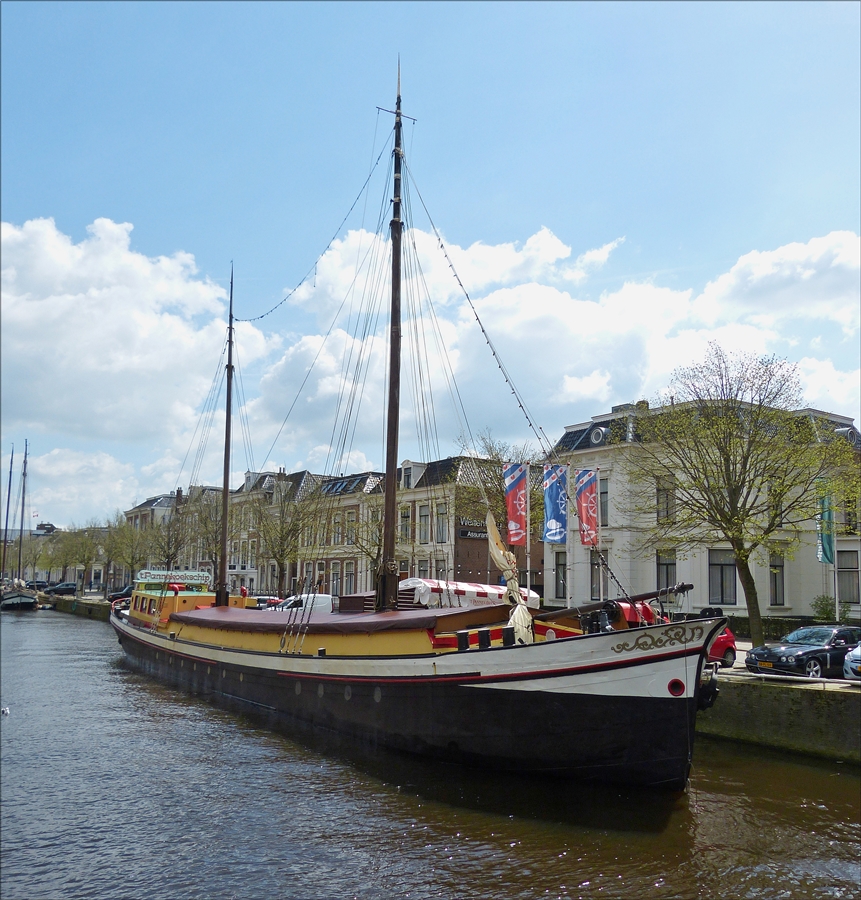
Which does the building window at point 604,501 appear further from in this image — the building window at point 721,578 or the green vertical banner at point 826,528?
the green vertical banner at point 826,528

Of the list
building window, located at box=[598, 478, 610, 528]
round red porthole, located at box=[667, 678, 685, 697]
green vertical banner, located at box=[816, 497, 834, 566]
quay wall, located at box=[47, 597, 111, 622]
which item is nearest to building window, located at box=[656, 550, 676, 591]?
building window, located at box=[598, 478, 610, 528]

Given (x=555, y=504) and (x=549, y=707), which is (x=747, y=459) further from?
(x=549, y=707)

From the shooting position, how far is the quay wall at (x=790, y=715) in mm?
15930

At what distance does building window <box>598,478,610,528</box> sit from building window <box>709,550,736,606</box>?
598cm

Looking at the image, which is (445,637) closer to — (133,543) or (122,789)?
(122,789)

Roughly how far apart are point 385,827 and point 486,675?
3243mm

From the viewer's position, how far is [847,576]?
34281 millimetres

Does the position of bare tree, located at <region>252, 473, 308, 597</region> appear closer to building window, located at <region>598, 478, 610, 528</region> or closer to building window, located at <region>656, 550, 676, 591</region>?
building window, located at <region>598, 478, 610, 528</region>

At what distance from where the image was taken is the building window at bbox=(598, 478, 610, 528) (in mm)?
40125

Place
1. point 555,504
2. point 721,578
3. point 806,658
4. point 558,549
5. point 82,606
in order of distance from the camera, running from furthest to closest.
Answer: point 82,606 < point 558,549 < point 721,578 < point 555,504 < point 806,658

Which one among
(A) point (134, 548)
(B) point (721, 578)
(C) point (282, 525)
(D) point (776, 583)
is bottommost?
(D) point (776, 583)

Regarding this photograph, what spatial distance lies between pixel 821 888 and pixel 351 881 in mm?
6230

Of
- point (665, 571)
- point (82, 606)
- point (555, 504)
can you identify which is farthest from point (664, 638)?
point (82, 606)

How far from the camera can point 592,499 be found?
25578 millimetres
